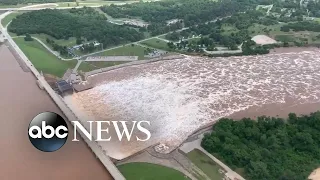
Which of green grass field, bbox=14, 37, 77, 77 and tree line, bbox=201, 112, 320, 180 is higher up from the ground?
green grass field, bbox=14, 37, 77, 77

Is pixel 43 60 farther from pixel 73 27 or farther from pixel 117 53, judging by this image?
pixel 73 27

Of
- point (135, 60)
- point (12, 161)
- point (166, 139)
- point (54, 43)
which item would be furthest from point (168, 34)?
point (12, 161)

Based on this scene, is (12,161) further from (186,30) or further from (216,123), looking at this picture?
(186,30)

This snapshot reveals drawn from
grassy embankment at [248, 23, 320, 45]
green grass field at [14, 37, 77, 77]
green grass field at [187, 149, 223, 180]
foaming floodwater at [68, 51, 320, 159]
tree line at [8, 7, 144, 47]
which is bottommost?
green grass field at [187, 149, 223, 180]

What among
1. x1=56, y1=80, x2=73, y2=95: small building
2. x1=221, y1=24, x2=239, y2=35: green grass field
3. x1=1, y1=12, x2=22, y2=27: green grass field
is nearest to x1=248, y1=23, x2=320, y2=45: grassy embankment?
x1=221, y1=24, x2=239, y2=35: green grass field

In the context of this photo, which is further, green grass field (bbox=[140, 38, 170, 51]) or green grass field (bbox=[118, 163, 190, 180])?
green grass field (bbox=[140, 38, 170, 51])

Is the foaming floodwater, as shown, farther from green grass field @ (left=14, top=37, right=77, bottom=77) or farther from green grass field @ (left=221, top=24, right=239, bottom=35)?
green grass field @ (left=221, top=24, right=239, bottom=35)
